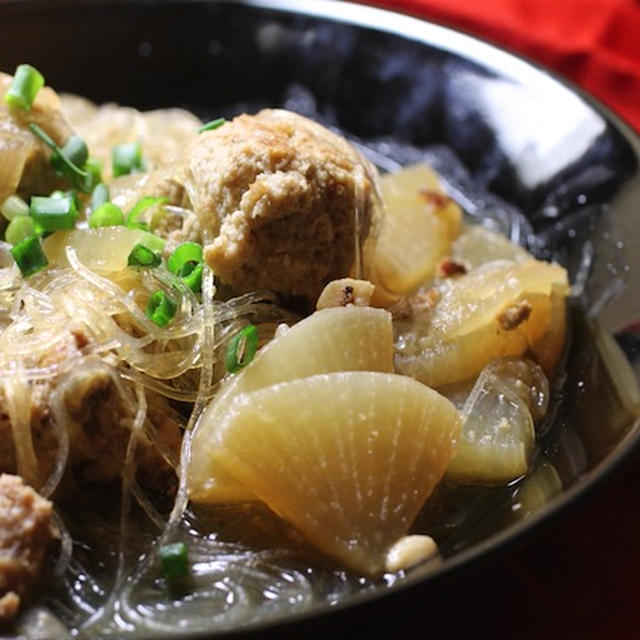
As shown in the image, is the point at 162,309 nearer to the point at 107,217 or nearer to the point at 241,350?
the point at 241,350

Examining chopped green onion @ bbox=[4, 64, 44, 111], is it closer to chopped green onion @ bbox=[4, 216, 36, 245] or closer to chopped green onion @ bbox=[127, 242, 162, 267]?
chopped green onion @ bbox=[4, 216, 36, 245]

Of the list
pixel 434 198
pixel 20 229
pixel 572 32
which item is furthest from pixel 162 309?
pixel 572 32

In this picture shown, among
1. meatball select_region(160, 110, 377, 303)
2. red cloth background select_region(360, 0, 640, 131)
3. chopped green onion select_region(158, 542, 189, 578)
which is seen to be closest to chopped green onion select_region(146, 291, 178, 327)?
meatball select_region(160, 110, 377, 303)

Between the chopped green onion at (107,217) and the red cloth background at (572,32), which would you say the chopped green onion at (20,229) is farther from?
the red cloth background at (572,32)

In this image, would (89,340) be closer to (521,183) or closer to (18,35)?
→ (521,183)

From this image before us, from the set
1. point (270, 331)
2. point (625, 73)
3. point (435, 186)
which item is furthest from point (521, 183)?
point (270, 331)
